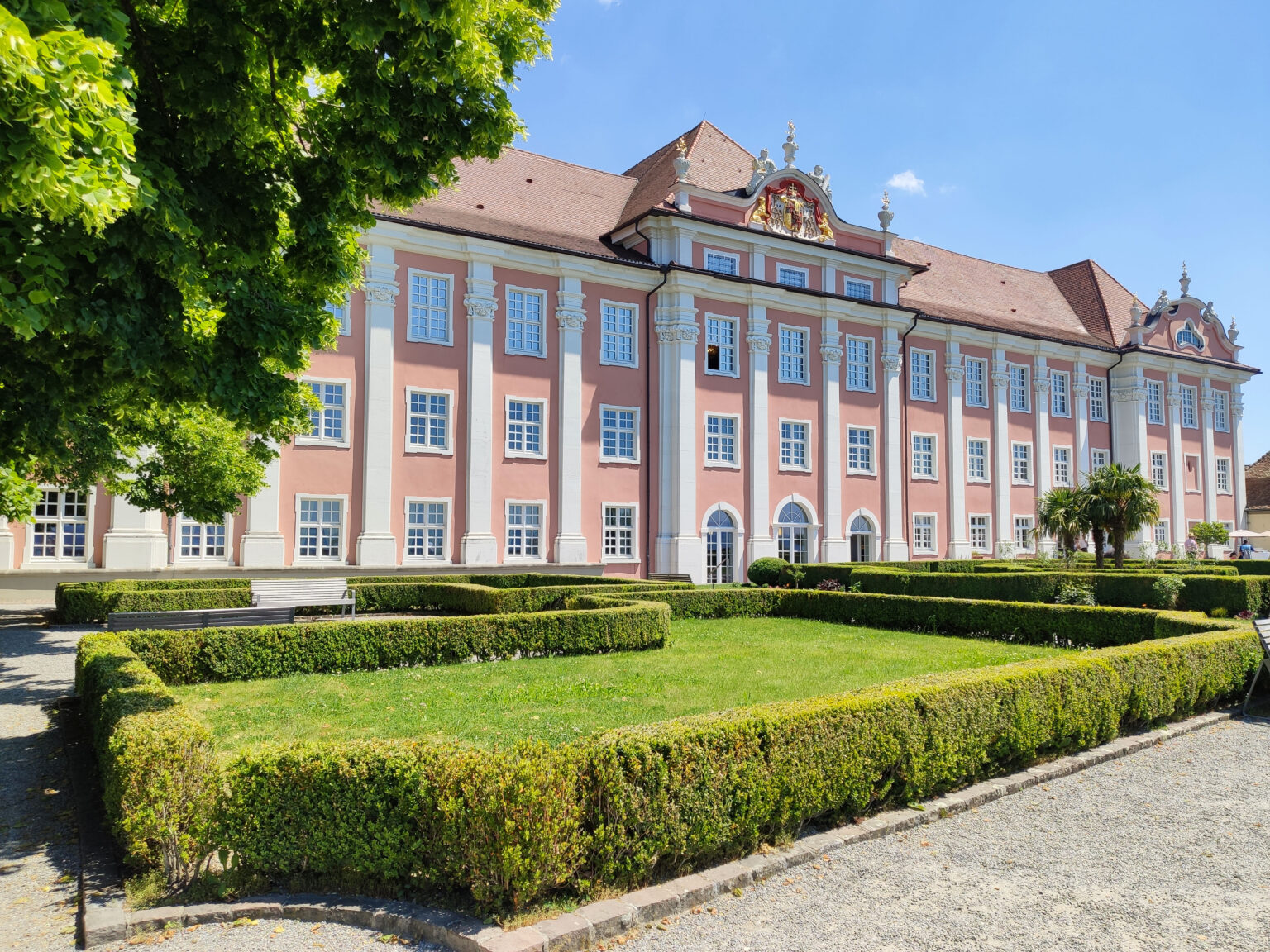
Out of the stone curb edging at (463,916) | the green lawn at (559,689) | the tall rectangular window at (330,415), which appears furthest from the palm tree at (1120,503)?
the stone curb edging at (463,916)

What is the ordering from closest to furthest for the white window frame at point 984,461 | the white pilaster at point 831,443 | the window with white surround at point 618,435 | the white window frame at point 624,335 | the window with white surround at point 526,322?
the window with white surround at point 526,322
the window with white surround at point 618,435
the white window frame at point 624,335
the white pilaster at point 831,443
the white window frame at point 984,461

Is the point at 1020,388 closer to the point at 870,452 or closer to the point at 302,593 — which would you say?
the point at 870,452

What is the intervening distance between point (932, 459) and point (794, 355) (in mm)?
8863

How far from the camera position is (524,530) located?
28.5 metres

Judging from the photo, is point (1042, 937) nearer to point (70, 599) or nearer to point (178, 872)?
point (178, 872)

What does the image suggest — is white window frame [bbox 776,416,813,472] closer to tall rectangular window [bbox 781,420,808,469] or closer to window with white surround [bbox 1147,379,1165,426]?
tall rectangular window [bbox 781,420,808,469]

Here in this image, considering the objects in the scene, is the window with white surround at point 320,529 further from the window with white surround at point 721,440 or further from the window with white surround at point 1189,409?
the window with white surround at point 1189,409

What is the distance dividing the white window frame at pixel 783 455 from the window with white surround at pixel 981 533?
10.1 metres

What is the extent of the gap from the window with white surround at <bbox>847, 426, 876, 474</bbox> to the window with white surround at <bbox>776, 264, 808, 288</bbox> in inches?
245

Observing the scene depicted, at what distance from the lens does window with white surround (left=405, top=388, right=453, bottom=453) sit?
27.0 metres

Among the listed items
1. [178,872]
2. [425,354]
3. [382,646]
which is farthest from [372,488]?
[178,872]

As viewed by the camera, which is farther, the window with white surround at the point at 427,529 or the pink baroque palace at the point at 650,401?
the window with white surround at the point at 427,529

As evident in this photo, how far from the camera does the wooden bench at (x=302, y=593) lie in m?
17.9

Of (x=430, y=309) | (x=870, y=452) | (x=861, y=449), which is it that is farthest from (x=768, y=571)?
(x=430, y=309)
